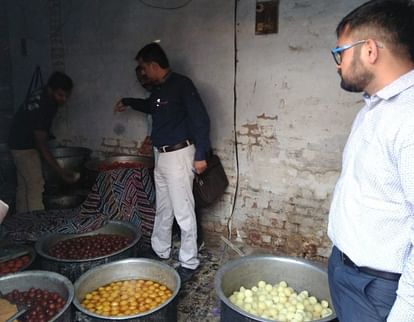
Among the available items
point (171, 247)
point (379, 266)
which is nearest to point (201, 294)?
point (171, 247)

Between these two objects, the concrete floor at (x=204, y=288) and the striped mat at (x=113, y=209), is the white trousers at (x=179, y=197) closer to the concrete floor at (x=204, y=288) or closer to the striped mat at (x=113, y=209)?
the concrete floor at (x=204, y=288)

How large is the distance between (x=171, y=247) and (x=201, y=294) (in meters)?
0.78

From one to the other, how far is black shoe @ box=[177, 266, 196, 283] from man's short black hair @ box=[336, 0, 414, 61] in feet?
8.21

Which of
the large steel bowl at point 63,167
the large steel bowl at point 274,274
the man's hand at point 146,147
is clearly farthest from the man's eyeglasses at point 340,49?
the large steel bowl at point 63,167

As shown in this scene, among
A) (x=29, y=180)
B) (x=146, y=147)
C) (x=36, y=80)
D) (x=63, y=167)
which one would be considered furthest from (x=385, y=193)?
(x=36, y=80)

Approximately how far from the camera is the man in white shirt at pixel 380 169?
120 centimetres

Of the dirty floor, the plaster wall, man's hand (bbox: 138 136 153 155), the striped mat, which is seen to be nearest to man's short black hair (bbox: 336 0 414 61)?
the plaster wall

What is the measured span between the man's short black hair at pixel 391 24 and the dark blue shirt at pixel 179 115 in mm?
1880

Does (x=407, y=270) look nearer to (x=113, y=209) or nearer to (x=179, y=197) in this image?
(x=179, y=197)

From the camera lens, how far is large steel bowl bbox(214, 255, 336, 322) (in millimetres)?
2457

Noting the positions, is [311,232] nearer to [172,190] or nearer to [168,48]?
[172,190]

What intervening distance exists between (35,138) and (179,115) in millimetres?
1711

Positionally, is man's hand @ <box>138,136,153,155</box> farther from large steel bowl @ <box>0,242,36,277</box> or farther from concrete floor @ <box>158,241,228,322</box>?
large steel bowl @ <box>0,242,36,277</box>

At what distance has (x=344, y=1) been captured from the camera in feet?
9.50
